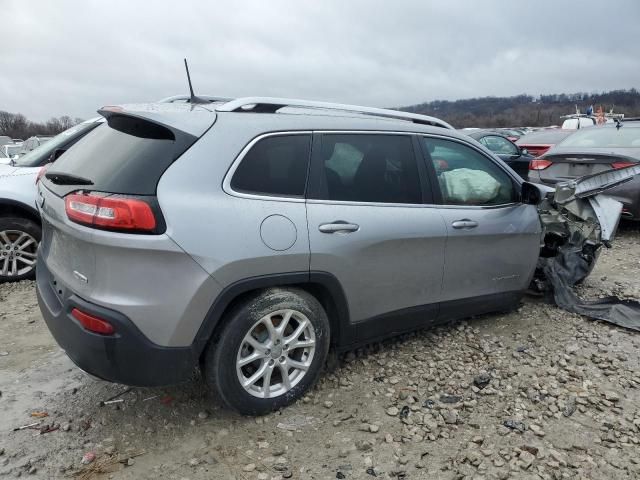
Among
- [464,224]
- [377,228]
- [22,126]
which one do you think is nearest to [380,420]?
[377,228]

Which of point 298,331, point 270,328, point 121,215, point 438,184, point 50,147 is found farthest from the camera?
point 50,147

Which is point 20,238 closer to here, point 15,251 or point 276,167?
point 15,251

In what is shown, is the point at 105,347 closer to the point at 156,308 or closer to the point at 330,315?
the point at 156,308

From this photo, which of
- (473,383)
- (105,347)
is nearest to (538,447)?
(473,383)

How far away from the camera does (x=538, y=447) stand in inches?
105

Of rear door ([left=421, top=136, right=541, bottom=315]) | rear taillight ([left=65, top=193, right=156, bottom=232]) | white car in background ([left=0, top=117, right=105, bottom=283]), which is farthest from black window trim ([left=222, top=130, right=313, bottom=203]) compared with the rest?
white car in background ([left=0, top=117, right=105, bottom=283])

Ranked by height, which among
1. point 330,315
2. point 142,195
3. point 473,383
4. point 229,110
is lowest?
point 473,383

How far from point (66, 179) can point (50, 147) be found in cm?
341

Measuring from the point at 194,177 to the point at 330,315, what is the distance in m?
1.17

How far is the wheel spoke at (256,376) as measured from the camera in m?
2.76

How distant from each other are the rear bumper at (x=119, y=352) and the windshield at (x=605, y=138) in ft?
22.1

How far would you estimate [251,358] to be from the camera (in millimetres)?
2742

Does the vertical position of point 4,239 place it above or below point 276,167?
below

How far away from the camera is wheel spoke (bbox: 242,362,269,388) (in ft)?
9.05
